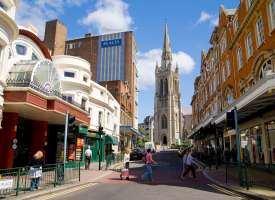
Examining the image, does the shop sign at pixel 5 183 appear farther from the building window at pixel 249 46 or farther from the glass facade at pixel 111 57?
the glass facade at pixel 111 57

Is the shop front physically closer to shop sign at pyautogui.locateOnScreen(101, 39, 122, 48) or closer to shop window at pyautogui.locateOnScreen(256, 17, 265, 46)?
shop window at pyautogui.locateOnScreen(256, 17, 265, 46)

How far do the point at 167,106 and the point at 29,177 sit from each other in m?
107

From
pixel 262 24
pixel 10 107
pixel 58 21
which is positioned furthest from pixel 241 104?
pixel 58 21

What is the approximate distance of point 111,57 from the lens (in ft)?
224

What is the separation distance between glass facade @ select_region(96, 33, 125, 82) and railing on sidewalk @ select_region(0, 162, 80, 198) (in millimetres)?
53696

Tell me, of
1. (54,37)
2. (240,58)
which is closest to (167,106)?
(54,37)

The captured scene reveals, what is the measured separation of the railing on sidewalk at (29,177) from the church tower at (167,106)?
101910 millimetres

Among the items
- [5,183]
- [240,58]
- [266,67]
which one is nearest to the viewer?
[5,183]

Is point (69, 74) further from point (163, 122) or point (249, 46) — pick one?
point (163, 122)

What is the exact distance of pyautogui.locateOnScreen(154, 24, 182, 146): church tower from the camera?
116 metres

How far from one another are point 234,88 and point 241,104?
35.3 ft

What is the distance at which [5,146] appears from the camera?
1628 cm

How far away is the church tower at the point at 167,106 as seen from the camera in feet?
380

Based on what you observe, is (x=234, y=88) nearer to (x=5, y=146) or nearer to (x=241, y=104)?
(x=241, y=104)
